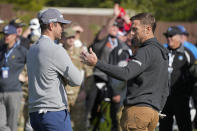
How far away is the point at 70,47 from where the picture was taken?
9539 millimetres

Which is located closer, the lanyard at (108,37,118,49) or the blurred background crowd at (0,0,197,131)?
the blurred background crowd at (0,0,197,131)

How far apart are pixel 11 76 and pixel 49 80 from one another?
13.4 ft

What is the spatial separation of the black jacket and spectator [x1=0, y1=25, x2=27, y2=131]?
3.90m

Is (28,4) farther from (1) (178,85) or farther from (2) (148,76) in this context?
(2) (148,76)

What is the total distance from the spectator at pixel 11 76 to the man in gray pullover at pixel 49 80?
361 centimetres

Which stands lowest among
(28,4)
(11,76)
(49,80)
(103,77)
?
(103,77)

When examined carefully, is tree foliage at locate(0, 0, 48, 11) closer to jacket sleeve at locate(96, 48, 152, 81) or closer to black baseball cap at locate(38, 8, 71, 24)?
black baseball cap at locate(38, 8, 71, 24)

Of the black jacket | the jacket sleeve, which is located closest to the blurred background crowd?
the black jacket

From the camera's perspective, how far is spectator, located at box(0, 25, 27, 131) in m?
9.60

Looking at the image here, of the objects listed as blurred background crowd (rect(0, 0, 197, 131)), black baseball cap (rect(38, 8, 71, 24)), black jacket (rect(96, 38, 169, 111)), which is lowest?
blurred background crowd (rect(0, 0, 197, 131))

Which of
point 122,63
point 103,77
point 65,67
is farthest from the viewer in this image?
point 103,77

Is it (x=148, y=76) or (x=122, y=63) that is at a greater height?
(x=148, y=76)

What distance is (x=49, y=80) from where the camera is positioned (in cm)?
582

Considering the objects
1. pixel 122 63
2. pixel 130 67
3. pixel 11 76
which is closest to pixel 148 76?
pixel 130 67
